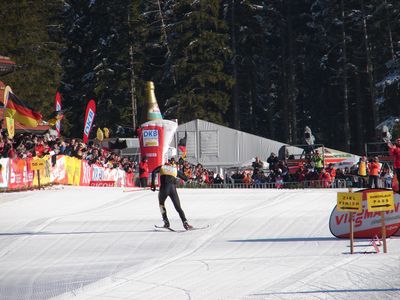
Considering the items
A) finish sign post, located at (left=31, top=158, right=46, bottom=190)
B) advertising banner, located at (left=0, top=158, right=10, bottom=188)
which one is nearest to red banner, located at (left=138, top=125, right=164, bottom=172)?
finish sign post, located at (left=31, top=158, right=46, bottom=190)

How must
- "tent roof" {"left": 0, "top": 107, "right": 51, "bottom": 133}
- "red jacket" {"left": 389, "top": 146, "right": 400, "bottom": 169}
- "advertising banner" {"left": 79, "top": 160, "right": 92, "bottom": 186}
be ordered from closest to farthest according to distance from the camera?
1. "red jacket" {"left": 389, "top": 146, "right": 400, "bottom": 169}
2. "advertising banner" {"left": 79, "top": 160, "right": 92, "bottom": 186}
3. "tent roof" {"left": 0, "top": 107, "right": 51, "bottom": 133}

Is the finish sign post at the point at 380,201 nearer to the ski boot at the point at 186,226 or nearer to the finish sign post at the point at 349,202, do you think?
the finish sign post at the point at 349,202

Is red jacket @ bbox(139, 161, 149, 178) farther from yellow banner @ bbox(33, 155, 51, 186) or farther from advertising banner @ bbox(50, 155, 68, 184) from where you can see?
yellow banner @ bbox(33, 155, 51, 186)

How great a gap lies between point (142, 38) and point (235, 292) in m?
56.0

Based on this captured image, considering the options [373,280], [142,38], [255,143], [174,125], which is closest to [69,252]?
[373,280]

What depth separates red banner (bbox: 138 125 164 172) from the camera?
36062 mm

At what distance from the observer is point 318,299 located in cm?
1259

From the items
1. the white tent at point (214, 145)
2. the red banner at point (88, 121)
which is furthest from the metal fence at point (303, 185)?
the white tent at point (214, 145)

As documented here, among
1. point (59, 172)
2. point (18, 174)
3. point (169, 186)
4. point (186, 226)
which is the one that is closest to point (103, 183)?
point (59, 172)

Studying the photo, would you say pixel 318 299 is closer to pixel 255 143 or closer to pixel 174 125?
pixel 174 125

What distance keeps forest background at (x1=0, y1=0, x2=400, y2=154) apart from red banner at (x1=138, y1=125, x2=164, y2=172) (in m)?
23.9

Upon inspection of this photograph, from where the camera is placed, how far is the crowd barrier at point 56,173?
28.9m

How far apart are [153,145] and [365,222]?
1849 cm

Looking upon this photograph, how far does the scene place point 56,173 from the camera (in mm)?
31688
